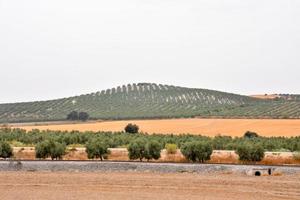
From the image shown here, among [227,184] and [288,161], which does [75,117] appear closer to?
[288,161]

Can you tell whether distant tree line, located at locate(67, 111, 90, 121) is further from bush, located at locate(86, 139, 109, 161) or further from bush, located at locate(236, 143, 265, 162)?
bush, located at locate(236, 143, 265, 162)

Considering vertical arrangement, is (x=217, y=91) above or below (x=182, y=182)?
above

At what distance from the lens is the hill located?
127 metres

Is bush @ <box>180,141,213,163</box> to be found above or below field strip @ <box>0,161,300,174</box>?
above

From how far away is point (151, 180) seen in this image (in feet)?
127

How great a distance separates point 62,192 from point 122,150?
23588 mm

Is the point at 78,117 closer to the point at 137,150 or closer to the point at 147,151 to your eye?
the point at 137,150

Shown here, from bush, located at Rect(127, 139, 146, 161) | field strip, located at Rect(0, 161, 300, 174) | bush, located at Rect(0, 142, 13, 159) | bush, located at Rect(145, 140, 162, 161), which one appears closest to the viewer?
field strip, located at Rect(0, 161, 300, 174)

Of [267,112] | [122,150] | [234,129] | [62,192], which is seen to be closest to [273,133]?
[234,129]

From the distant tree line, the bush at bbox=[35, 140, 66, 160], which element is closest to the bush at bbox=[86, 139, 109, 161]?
the bush at bbox=[35, 140, 66, 160]

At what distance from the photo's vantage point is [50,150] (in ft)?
171

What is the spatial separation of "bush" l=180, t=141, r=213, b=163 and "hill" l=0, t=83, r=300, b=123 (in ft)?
213

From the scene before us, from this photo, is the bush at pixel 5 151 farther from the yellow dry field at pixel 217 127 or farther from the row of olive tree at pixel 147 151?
the yellow dry field at pixel 217 127

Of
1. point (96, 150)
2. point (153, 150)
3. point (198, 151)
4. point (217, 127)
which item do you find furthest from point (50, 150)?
point (217, 127)
